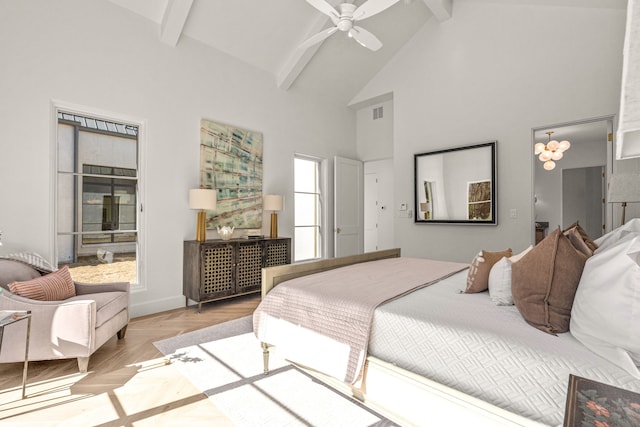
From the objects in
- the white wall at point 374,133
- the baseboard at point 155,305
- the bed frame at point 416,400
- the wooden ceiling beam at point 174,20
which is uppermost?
the wooden ceiling beam at point 174,20

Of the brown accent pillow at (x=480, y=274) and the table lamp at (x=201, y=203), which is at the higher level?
the table lamp at (x=201, y=203)

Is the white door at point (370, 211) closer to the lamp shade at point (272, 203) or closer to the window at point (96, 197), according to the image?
the lamp shade at point (272, 203)

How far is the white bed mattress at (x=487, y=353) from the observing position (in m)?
1.11

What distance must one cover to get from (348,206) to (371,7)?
11.5ft

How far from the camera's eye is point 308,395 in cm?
194

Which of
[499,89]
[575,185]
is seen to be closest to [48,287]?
[499,89]

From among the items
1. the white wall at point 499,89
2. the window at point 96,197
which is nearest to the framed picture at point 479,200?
the white wall at point 499,89

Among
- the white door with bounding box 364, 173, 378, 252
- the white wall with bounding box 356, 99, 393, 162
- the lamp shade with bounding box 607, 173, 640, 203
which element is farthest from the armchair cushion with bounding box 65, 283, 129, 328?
the white door with bounding box 364, 173, 378, 252

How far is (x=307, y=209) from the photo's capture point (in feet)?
18.1

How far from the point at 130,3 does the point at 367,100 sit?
11.9 feet

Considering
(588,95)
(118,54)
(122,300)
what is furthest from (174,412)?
(588,95)

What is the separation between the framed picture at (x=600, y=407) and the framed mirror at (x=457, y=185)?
397 cm

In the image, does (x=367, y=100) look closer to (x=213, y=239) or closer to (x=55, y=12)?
(x=213, y=239)

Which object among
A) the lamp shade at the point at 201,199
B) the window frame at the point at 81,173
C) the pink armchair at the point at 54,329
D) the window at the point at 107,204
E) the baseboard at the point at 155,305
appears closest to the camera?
the pink armchair at the point at 54,329
